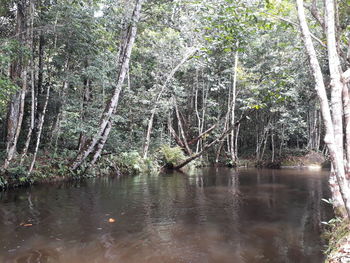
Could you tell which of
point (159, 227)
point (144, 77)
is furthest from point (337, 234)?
point (144, 77)

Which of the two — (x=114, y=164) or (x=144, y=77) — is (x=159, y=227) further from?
(x=144, y=77)

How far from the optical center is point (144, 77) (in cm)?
2033

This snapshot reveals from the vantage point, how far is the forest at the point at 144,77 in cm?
489

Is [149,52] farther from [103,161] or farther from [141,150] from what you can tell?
[103,161]

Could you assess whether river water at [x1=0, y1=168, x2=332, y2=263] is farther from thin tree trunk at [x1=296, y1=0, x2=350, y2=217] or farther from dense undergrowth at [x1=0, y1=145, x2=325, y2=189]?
thin tree trunk at [x1=296, y1=0, x2=350, y2=217]

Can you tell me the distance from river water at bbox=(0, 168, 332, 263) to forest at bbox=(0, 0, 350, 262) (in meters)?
1.32

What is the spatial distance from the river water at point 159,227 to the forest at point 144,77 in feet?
4.32

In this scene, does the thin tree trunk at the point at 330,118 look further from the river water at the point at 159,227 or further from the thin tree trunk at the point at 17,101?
the thin tree trunk at the point at 17,101

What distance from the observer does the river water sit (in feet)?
13.7

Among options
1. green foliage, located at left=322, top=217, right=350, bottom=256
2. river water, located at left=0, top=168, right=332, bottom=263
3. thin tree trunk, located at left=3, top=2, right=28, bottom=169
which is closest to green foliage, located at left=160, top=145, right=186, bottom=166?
river water, located at left=0, top=168, right=332, bottom=263

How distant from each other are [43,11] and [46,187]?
7100 millimetres

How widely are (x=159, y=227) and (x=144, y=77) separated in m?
16.0

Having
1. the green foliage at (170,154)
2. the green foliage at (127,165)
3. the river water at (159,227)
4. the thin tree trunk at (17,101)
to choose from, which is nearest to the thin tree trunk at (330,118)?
the river water at (159,227)

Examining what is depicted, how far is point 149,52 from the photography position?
63.6ft
